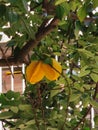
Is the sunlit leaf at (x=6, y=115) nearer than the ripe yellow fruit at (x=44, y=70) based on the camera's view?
No

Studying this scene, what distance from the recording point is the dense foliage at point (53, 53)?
560 mm

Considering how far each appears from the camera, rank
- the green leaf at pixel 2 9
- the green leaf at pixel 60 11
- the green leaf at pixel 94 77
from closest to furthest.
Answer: the green leaf at pixel 2 9
the green leaf at pixel 60 11
the green leaf at pixel 94 77

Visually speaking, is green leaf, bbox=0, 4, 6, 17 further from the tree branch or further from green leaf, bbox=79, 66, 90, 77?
green leaf, bbox=79, 66, 90, 77

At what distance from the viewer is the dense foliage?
22.0 inches

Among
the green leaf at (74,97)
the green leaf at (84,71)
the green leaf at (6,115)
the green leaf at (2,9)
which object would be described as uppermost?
the green leaf at (2,9)

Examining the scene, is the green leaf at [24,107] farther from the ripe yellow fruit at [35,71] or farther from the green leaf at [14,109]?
the ripe yellow fruit at [35,71]

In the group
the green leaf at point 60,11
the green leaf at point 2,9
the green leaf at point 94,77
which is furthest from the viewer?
the green leaf at point 94,77

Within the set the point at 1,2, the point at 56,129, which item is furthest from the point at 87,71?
the point at 1,2

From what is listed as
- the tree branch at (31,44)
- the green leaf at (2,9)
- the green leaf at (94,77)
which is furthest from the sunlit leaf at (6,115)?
the green leaf at (2,9)

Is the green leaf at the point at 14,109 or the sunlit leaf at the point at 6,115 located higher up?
the green leaf at the point at 14,109

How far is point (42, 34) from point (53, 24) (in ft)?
0.10

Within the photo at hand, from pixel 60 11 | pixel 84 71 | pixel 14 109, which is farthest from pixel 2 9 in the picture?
pixel 14 109

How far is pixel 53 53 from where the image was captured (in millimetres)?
714

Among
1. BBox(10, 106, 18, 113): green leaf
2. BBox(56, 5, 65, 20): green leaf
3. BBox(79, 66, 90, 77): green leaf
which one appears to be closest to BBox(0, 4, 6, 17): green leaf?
BBox(56, 5, 65, 20): green leaf
